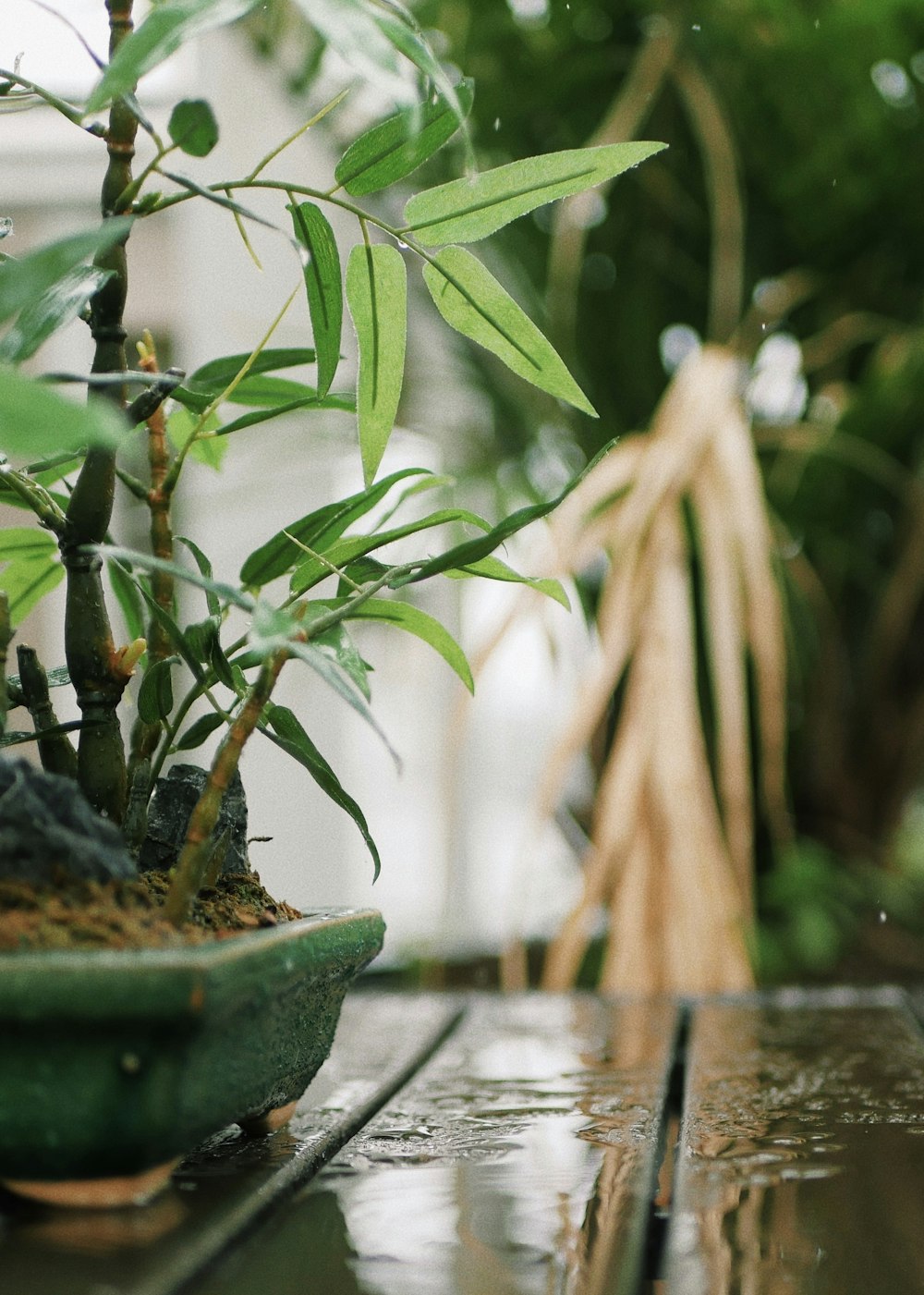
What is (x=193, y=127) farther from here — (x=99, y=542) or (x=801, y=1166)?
(x=801, y=1166)

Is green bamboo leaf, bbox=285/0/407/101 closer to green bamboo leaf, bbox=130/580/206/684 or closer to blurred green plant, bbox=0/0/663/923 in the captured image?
blurred green plant, bbox=0/0/663/923

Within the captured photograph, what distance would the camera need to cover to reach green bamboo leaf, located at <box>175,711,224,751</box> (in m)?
0.34

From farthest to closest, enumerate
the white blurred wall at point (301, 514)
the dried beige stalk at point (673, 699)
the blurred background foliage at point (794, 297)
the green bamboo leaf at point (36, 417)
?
the white blurred wall at point (301, 514)
the blurred background foliage at point (794, 297)
the dried beige stalk at point (673, 699)
the green bamboo leaf at point (36, 417)

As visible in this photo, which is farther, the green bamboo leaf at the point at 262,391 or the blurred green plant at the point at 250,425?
the green bamboo leaf at the point at 262,391

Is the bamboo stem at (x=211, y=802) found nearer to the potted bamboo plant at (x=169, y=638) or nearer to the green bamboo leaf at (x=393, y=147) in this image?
the potted bamboo plant at (x=169, y=638)

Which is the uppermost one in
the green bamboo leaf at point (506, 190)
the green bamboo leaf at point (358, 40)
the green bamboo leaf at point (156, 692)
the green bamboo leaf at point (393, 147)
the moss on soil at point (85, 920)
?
the green bamboo leaf at point (393, 147)

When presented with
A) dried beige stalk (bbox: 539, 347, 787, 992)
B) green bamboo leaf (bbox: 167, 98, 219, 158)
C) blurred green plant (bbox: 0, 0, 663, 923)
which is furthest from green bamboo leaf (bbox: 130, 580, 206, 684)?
dried beige stalk (bbox: 539, 347, 787, 992)

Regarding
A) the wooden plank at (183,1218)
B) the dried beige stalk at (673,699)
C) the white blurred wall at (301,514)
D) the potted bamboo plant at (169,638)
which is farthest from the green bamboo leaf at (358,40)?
the white blurred wall at (301,514)

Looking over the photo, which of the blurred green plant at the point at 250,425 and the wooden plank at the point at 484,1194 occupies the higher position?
the blurred green plant at the point at 250,425

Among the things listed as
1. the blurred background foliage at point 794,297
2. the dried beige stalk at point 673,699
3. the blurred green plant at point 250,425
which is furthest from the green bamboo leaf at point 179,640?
the blurred background foliage at point 794,297

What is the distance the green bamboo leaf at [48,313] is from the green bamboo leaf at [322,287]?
2.5 inches

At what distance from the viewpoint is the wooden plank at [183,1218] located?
0.75 ft

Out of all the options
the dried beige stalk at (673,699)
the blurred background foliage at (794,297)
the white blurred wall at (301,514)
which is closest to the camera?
the dried beige stalk at (673,699)

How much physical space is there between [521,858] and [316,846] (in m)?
0.73
